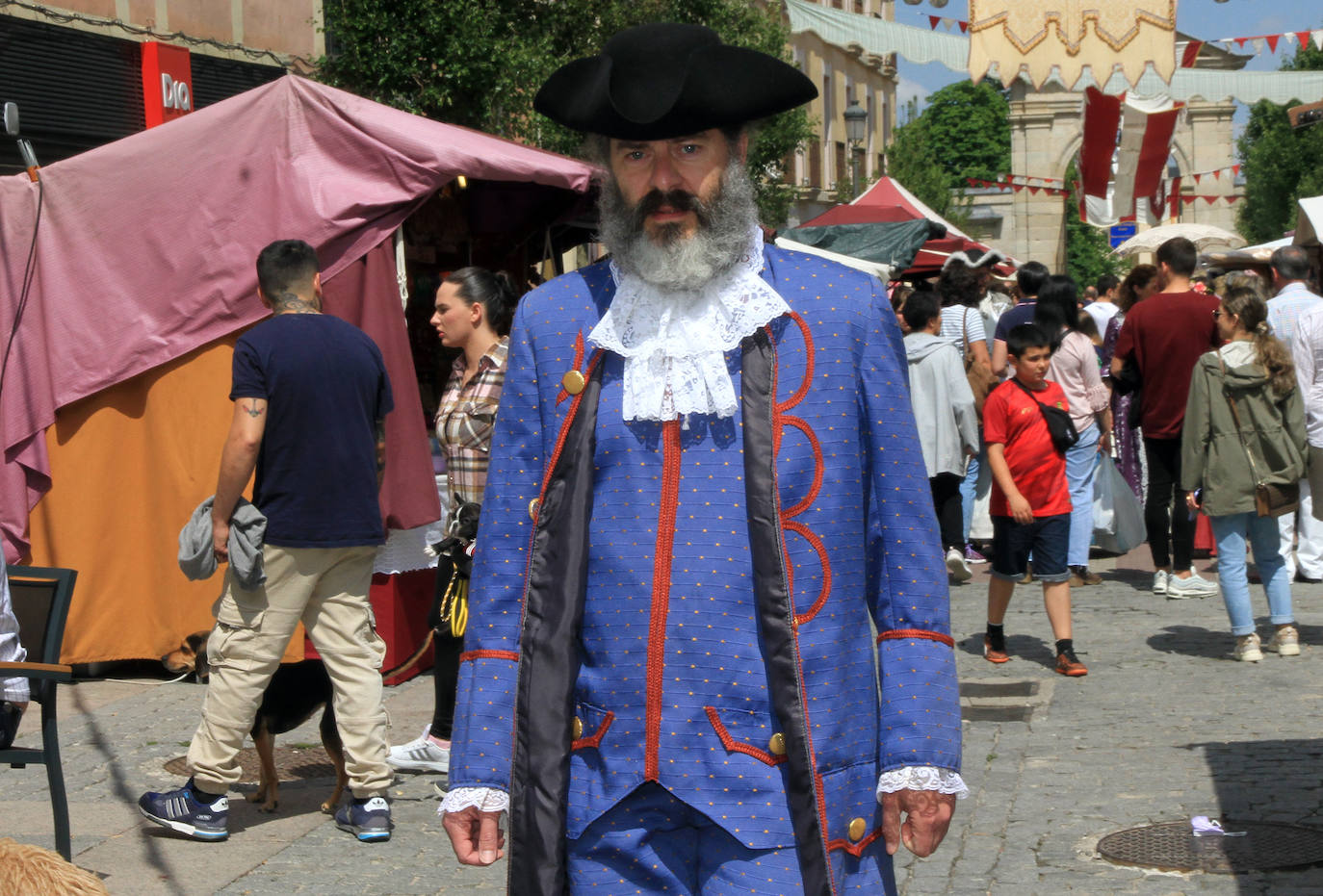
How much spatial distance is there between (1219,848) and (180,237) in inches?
209

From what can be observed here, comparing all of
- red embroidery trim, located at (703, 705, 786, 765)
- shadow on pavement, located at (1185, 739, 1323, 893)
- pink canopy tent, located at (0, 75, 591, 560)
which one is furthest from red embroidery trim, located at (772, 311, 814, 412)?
pink canopy tent, located at (0, 75, 591, 560)

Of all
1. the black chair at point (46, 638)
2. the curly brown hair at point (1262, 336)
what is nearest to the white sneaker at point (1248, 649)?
the curly brown hair at point (1262, 336)

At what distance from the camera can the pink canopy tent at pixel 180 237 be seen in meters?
7.75

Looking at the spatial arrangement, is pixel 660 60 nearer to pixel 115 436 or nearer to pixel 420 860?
pixel 420 860

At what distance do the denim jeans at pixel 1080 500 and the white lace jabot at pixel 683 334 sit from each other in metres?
7.35

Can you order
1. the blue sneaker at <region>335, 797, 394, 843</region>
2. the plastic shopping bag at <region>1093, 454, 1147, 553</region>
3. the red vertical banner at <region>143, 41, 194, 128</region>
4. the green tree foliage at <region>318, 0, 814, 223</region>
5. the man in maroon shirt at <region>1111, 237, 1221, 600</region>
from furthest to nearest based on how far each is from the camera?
the green tree foliage at <region>318, 0, 814, 223</region>, the red vertical banner at <region>143, 41, 194, 128</region>, the plastic shopping bag at <region>1093, 454, 1147, 553</region>, the man in maroon shirt at <region>1111, 237, 1221, 600</region>, the blue sneaker at <region>335, 797, 394, 843</region>

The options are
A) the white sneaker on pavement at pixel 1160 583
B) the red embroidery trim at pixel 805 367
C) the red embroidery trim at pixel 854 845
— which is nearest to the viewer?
the red embroidery trim at pixel 854 845

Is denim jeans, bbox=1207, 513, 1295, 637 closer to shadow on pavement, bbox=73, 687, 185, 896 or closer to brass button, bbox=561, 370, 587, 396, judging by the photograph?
shadow on pavement, bbox=73, 687, 185, 896

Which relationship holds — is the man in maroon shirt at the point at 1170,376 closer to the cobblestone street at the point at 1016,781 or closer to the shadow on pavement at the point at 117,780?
the cobblestone street at the point at 1016,781

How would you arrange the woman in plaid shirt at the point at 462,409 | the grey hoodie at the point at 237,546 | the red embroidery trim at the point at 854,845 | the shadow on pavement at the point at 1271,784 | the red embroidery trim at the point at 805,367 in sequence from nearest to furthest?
1. the red embroidery trim at the point at 854,845
2. the red embroidery trim at the point at 805,367
3. the shadow on pavement at the point at 1271,784
4. the grey hoodie at the point at 237,546
5. the woman in plaid shirt at the point at 462,409

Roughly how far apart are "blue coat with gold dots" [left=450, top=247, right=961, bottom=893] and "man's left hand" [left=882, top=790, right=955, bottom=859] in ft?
0.10

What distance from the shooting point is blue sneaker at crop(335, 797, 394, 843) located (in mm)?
5496

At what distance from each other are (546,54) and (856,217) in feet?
12.4

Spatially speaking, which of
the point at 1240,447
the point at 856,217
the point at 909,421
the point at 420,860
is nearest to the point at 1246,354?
the point at 1240,447
